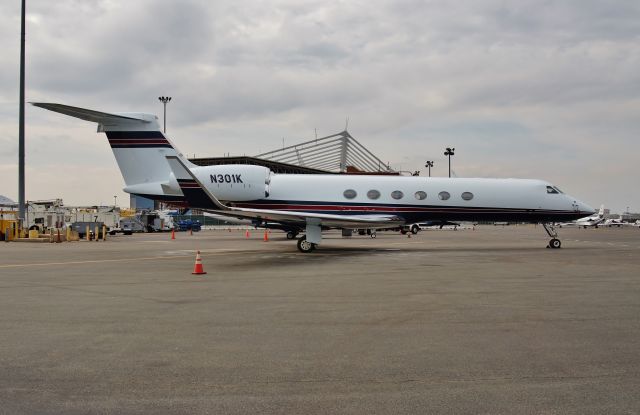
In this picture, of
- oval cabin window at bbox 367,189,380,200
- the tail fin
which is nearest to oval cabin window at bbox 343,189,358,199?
oval cabin window at bbox 367,189,380,200

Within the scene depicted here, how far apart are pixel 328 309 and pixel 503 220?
633 inches

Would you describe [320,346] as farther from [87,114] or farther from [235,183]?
[87,114]

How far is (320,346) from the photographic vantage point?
5570 mm

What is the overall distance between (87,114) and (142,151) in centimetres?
247

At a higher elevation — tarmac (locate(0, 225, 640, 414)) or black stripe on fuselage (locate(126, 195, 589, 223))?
black stripe on fuselage (locate(126, 195, 589, 223))

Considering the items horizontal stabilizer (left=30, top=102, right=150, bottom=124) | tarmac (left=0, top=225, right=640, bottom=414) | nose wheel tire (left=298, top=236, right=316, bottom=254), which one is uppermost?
horizontal stabilizer (left=30, top=102, right=150, bottom=124)

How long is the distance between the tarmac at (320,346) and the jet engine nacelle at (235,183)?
9.32m

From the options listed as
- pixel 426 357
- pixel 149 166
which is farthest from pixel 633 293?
pixel 149 166

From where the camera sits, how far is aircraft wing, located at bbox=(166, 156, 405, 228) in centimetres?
1583

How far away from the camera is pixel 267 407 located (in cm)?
383

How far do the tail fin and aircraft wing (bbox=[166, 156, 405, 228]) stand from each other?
3.03 m

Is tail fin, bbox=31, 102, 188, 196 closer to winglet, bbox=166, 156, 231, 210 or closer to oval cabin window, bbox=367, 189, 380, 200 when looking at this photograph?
winglet, bbox=166, 156, 231, 210

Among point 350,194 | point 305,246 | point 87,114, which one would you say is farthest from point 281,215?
point 87,114

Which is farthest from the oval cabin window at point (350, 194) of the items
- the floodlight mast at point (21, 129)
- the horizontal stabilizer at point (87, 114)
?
the floodlight mast at point (21, 129)
